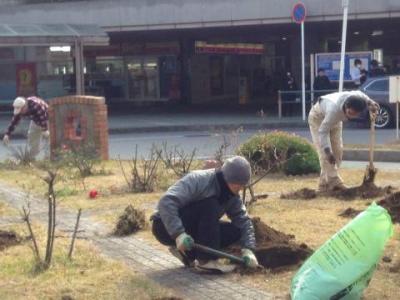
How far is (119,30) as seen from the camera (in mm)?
30562

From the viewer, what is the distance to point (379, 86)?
2461 centimetres

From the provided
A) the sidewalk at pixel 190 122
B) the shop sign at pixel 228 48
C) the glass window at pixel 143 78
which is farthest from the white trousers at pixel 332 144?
the glass window at pixel 143 78

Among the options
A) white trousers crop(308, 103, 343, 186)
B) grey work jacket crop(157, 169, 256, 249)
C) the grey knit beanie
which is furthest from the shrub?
the grey knit beanie

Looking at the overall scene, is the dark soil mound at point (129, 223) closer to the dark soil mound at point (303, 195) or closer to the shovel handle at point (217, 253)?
the shovel handle at point (217, 253)

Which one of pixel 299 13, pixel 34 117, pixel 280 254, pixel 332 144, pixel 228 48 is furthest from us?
pixel 228 48

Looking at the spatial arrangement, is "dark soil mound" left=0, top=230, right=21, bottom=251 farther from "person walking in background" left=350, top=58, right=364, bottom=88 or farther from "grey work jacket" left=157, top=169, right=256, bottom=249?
"person walking in background" left=350, top=58, right=364, bottom=88

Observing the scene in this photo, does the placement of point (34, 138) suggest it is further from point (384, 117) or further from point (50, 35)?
point (384, 117)

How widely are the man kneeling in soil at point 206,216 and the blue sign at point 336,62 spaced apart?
A: 2147cm

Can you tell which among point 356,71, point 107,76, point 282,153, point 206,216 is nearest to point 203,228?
point 206,216

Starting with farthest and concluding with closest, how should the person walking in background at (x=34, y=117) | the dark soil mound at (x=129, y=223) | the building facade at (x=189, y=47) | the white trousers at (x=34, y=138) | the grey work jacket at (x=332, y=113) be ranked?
the building facade at (x=189, y=47)
the white trousers at (x=34, y=138)
the person walking in background at (x=34, y=117)
the grey work jacket at (x=332, y=113)
the dark soil mound at (x=129, y=223)

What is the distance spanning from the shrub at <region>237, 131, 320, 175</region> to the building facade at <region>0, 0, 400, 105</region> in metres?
14.4

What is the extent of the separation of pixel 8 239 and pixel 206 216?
2609 millimetres

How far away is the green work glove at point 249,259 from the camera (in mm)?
6879

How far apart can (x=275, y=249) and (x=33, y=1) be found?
30565 mm
